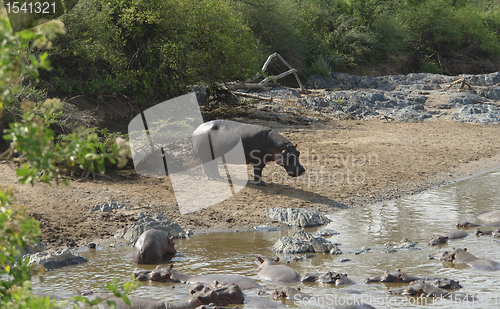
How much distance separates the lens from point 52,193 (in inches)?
348

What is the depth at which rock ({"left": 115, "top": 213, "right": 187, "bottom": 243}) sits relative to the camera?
7726mm

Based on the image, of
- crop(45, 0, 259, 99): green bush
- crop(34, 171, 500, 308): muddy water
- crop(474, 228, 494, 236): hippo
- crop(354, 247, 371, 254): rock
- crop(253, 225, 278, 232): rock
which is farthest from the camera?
crop(45, 0, 259, 99): green bush

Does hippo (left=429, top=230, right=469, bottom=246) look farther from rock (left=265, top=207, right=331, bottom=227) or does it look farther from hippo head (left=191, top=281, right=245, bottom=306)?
hippo head (left=191, top=281, right=245, bottom=306)

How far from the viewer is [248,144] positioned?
395 inches

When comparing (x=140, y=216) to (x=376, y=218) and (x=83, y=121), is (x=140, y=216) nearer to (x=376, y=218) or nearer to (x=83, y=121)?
(x=83, y=121)

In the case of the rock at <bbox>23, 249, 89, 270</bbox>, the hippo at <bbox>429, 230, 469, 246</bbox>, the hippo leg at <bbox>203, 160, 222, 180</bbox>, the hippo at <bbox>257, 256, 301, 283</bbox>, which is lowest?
the hippo at <bbox>429, 230, 469, 246</bbox>

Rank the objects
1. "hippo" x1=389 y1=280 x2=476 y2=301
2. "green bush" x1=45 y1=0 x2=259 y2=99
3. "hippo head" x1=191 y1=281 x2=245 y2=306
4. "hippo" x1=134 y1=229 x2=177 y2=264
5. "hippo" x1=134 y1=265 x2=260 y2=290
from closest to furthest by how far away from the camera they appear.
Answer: "hippo head" x1=191 y1=281 x2=245 y2=306
"hippo" x1=389 y1=280 x2=476 y2=301
"hippo" x1=134 y1=265 x2=260 y2=290
"hippo" x1=134 y1=229 x2=177 y2=264
"green bush" x1=45 y1=0 x2=259 y2=99

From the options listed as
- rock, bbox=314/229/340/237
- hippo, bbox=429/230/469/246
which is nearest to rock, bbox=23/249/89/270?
rock, bbox=314/229/340/237

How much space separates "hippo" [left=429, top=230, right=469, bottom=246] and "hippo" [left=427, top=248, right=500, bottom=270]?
2.00 feet

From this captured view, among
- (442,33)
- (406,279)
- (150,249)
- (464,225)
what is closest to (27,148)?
(150,249)

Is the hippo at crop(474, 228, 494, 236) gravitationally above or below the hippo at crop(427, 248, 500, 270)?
below

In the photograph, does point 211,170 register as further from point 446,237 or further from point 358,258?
point 446,237

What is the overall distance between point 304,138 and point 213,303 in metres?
10.2

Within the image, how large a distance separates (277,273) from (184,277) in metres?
1.19
